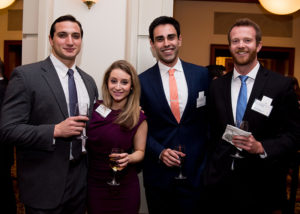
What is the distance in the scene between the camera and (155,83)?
97.3 inches

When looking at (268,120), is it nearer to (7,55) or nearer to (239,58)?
(239,58)

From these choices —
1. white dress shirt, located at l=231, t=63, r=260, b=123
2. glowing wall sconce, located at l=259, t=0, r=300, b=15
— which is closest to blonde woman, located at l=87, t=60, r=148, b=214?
white dress shirt, located at l=231, t=63, r=260, b=123

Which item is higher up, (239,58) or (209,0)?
(209,0)

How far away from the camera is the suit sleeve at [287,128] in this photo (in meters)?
2.02

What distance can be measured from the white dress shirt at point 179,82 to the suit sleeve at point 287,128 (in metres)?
0.69

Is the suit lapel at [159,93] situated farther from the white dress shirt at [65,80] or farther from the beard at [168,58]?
the white dress shirt at [65,80]

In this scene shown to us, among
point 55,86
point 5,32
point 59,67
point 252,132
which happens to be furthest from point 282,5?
point 5,32

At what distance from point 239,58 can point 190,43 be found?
208 inches

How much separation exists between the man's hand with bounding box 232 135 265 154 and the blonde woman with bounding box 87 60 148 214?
2.43 feet

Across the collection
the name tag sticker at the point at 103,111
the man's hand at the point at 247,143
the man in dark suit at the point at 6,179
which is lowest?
the man in dark suit at the point at 6,179

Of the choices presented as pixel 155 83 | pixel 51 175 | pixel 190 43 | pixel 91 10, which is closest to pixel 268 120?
pixel 155 83

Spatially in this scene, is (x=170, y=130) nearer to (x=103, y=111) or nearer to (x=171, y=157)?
(x=171, y=157)

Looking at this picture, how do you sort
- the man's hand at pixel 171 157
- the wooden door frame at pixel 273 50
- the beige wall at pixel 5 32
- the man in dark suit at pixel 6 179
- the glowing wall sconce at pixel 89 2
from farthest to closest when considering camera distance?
1. the beige wall at pixel 5 32
2. the wooden door frame at pixel 273 50
3. the man in dark suit at pixel 6 179
4. the glowing wall sconce at pixel 89 2
5. the man's hand at pixel 171 157

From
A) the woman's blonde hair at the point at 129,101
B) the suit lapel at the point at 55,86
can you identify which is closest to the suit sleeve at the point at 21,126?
the suit lapel at the point at 55,86
